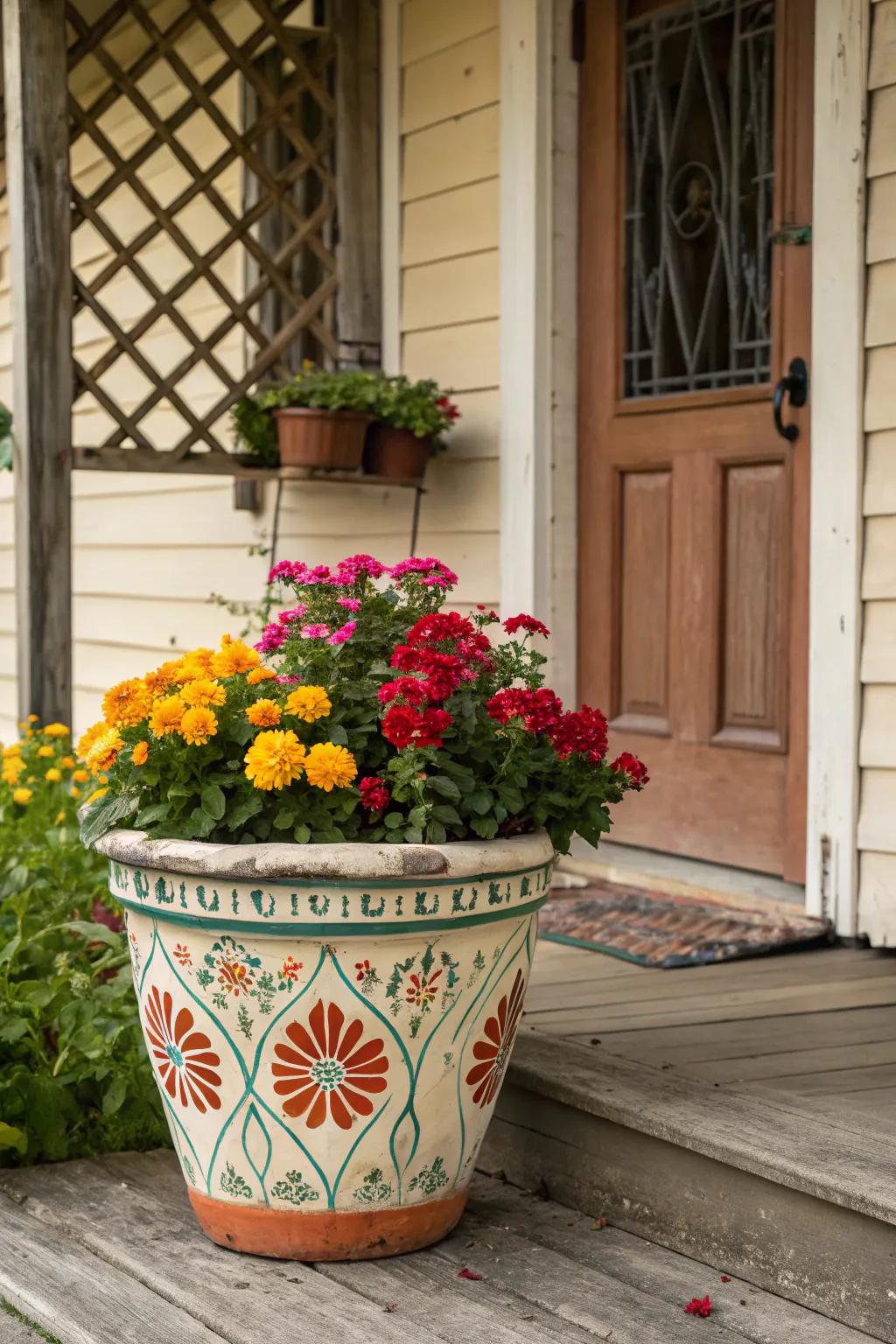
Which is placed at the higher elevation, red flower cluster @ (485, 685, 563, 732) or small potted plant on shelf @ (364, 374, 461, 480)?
small potted plant on shelf @ (364, 374, 461, 480)

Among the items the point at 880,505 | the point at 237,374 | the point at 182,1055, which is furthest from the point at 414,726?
the point at 237,374

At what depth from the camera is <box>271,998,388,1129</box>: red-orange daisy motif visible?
2.16 m

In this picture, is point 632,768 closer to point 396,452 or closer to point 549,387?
point 549,387

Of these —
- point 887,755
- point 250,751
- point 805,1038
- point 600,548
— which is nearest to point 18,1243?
point 250,751

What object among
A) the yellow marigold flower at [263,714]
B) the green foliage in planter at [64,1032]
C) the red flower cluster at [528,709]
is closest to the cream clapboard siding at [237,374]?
the green foliage in planter at [64,1032]

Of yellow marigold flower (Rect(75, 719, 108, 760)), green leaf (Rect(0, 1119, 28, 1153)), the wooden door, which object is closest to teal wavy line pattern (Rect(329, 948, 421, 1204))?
yellow marigold flower (Rect(75, 719, 108, 760))

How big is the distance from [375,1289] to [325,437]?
2419 mm

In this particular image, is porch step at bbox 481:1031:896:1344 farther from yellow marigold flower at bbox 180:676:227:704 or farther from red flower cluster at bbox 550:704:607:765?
yellow marigold flower at bbox 180:676:227:704

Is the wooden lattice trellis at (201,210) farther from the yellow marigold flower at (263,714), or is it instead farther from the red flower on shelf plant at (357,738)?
the yellow marigold flower at (263,714)

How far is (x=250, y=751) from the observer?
217 cm

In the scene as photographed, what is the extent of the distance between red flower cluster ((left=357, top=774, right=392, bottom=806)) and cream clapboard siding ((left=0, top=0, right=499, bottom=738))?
1.99m

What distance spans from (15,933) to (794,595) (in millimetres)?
1704

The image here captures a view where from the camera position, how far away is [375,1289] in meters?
2.17

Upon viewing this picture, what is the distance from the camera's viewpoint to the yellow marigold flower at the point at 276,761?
84.5 inches
